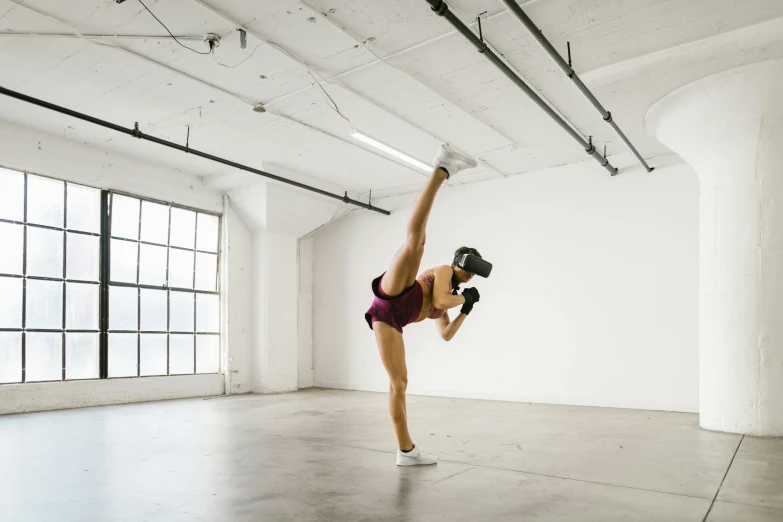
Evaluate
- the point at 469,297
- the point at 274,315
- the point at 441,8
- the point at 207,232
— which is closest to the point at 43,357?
the point at 207,232

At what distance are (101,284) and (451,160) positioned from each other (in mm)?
5547

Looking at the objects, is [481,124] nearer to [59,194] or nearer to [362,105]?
[362,105]

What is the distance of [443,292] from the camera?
3.60 m

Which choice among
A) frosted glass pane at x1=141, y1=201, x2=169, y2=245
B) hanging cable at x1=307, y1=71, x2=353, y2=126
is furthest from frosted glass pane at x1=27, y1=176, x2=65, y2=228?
hanging cable at x1=307, y1=71, x2=353, y2=126

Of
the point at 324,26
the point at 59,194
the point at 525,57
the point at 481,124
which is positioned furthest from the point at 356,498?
the point at 59,194

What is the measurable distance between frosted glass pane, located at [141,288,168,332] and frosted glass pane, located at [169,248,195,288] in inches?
10.0

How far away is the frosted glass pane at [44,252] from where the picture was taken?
6562 mm

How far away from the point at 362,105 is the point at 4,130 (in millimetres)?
4169

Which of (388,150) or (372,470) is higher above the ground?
(388,150)

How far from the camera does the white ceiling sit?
163 inches

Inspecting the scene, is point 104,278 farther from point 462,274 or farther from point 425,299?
point 462,274

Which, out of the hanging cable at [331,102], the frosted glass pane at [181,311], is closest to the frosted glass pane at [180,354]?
the frosted glass pane at [181,311]

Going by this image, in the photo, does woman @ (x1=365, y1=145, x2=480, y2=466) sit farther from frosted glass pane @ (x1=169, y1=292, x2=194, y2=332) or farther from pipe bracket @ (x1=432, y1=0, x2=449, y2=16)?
frosted glass pane @ (x1=169, y1=292, x2=194, y2=332)

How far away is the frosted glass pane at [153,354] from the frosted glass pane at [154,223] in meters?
1.36
